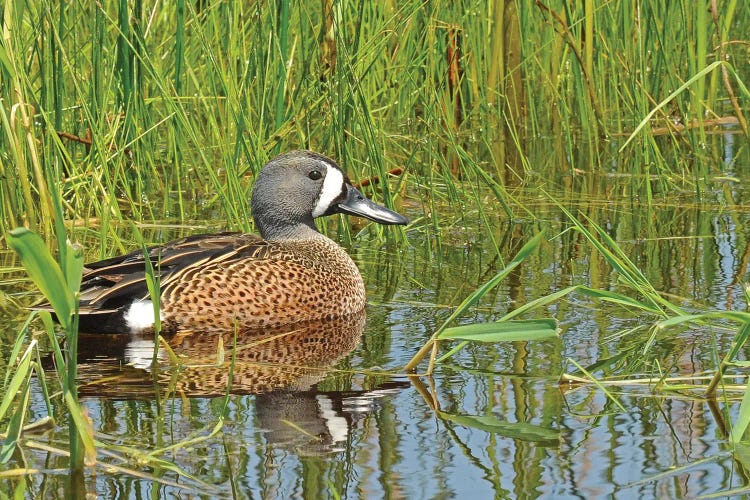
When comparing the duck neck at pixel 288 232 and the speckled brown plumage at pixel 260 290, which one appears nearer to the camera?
the speckled brown plumage at pixel 260 290

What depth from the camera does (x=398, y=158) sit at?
8633 millimetres

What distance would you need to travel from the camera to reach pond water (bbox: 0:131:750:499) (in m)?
3.59

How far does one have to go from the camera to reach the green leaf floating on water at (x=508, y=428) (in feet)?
12.9

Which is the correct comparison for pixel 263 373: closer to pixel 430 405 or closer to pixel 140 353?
pixel 140 353

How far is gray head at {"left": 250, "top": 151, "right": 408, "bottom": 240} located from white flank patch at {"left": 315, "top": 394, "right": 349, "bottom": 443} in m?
2.12

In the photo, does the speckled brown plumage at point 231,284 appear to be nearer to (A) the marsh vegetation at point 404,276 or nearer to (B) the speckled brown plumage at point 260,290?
(B) the speckled brown plumage at point 260,290

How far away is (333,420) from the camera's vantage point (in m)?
4.18

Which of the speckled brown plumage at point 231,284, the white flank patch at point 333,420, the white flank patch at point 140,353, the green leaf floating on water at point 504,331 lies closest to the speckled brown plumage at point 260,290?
the speckled brown plumage at point 231,284

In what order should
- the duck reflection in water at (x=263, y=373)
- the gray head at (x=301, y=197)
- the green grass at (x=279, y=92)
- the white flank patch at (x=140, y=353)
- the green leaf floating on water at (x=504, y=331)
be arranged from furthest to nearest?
the gray head at (x=301, y=197) → the green grass at (x=279, y=92) → the white flank patch at (x=140, y=353) → the duck reflection in water at (x=263, y=373) → the green leaf floating on water at (x=504, y=331)

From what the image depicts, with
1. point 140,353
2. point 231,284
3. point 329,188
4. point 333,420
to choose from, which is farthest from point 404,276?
point 333,420

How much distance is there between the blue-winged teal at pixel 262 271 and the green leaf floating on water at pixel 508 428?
1.64 meters

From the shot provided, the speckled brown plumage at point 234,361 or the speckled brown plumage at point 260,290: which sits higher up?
the speckled brown plumage at point 260,290

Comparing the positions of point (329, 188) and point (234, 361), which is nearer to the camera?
point (234, 361)

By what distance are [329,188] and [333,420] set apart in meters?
2.51
